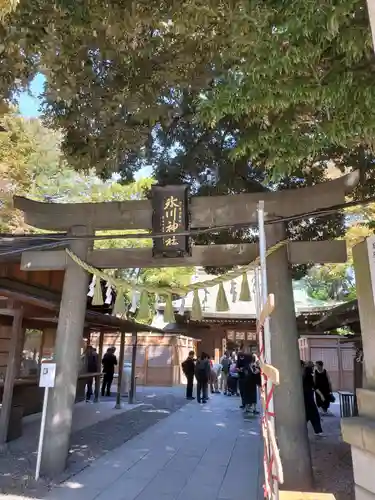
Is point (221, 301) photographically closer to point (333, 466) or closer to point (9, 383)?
point (333, 466)

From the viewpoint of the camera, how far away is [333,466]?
6.77 m

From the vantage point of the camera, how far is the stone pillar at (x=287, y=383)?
5.58m

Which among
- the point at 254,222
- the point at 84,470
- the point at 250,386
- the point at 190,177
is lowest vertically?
the point at 84,470

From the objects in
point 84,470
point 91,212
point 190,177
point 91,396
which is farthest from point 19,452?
point 91,396

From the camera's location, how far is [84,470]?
20.6 feet

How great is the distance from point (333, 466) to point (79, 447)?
4.40m

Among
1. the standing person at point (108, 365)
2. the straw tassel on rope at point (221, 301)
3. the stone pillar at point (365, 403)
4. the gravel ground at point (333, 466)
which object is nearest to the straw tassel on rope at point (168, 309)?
the straw tassel on rope at point (221, 301)

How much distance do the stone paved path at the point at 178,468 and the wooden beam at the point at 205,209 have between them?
12.1 feet

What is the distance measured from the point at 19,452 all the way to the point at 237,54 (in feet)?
Result: 23.0

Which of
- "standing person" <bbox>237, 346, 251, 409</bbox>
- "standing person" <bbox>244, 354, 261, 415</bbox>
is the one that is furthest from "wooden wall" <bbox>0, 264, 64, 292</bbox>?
"standing person" <bbox>237, 346, 251, 409</bbox>

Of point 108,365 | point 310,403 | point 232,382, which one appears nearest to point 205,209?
point 310,403

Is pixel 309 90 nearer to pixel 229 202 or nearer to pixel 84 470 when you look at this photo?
pixel 229 202

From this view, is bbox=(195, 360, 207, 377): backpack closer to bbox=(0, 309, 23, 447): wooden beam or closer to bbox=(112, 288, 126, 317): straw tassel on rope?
bbox=(0, 309, 23, 447): wooden beam

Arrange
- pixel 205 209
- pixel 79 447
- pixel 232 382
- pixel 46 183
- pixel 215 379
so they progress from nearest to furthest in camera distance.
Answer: pixel 205 209
pixel 79 447
pixel 232 382
pixel 215 379
pixel 46 183
